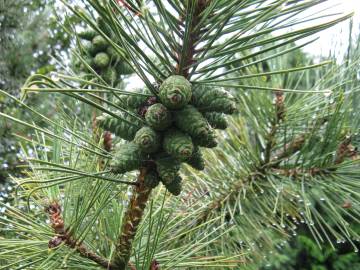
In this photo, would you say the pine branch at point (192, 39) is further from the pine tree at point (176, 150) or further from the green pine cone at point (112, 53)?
the green pine cone at point (112, 53)

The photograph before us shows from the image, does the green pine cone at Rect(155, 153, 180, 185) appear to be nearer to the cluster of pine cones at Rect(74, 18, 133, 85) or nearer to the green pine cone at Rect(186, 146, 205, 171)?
the green pine cone at Rect(186, 146, 205, 171)

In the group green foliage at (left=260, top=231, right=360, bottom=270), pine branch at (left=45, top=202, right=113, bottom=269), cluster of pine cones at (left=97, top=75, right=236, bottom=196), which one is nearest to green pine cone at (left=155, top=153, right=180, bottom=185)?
cluster of pine cones at (left=97, top=75, right=236, bottom=196)

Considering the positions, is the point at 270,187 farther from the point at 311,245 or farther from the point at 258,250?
the point at 311,245

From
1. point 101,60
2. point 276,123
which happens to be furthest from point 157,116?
point 276,123

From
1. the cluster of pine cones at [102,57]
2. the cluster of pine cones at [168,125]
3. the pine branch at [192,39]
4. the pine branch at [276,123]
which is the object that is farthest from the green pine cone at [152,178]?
the pine branch at [276,123]

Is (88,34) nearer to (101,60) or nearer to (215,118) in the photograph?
(101,60)
